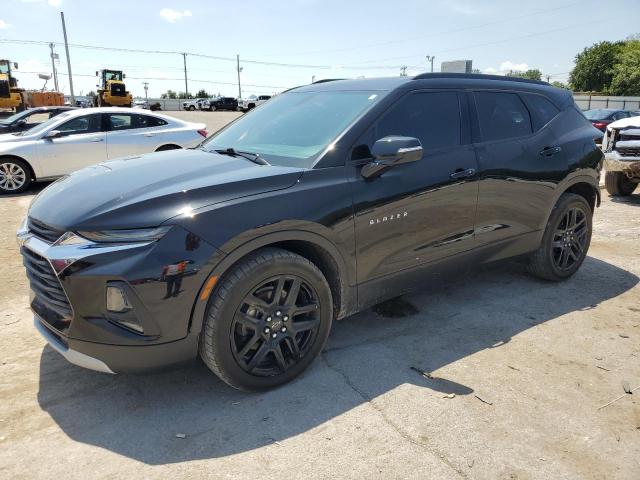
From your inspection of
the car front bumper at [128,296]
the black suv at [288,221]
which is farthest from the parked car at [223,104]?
the car front bumper at [128,296]

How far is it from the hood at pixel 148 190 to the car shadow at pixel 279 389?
0.86 metres

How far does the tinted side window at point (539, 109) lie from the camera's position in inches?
174

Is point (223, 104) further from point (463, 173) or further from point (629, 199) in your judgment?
point (463, 173)

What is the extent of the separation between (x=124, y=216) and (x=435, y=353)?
2.21 meters

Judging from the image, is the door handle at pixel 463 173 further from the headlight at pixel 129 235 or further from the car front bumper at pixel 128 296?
the headlight at pixel 129 235

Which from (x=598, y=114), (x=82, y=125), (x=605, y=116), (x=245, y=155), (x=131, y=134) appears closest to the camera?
(x=245, y=155)

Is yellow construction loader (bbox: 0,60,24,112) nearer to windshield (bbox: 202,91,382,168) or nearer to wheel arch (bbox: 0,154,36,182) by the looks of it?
wheel arch (bbox: 0,154,36,182)

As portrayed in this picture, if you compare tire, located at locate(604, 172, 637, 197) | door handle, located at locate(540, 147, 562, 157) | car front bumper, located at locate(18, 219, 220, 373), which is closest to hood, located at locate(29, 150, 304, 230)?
car front bumper, located at locate(18, 219, 220, 373)

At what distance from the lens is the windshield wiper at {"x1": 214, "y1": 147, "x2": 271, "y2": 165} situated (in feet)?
10.6

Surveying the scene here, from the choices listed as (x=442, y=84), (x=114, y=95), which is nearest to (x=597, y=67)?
(x=114, y=95)

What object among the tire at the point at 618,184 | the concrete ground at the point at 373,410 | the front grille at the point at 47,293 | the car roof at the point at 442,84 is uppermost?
the car roof at the point at 442,84

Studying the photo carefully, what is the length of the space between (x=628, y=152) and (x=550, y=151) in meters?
4.71

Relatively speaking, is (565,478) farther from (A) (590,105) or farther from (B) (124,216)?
(A) (590,105)

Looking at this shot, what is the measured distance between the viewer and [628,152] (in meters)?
8.06
